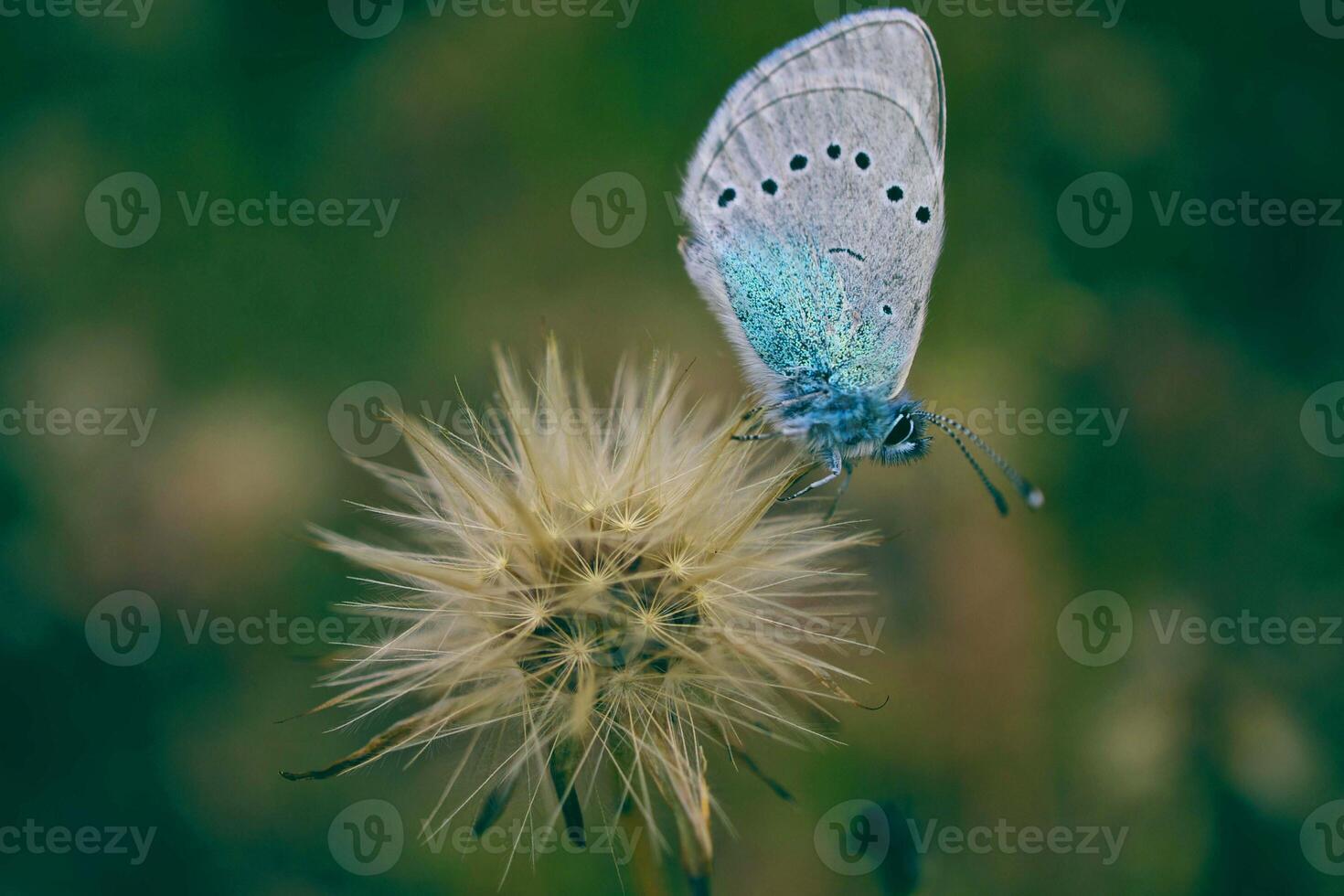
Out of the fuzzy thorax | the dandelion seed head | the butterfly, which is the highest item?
the butterfly

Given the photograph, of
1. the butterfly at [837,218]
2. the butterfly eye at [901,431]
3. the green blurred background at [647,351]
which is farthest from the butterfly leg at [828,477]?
the green blurred background at [647,351]

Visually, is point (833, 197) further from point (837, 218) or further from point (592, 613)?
point (592, 613)

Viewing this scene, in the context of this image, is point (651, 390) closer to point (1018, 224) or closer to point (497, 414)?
point (497, 414)

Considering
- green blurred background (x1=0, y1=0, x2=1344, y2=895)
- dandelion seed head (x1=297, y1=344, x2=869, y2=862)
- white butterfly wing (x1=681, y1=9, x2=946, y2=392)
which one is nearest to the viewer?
dandelion seed head (x1=297, y1=344, x2=869, y2=862)

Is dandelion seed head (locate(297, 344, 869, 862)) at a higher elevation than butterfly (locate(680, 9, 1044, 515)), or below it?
below

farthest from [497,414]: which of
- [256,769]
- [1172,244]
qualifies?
[1172,244]

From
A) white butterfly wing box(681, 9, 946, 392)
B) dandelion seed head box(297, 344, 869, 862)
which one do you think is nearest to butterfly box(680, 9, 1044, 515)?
white butterfly wing box(681, 9, 946, 392)

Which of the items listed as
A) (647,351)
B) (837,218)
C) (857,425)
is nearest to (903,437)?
(857,425)

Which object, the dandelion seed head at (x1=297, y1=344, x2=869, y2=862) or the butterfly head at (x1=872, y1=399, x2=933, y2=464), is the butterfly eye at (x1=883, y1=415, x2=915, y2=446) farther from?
the dandelion seed head at (x1=297, y1=344, x2=869, y2=862)
